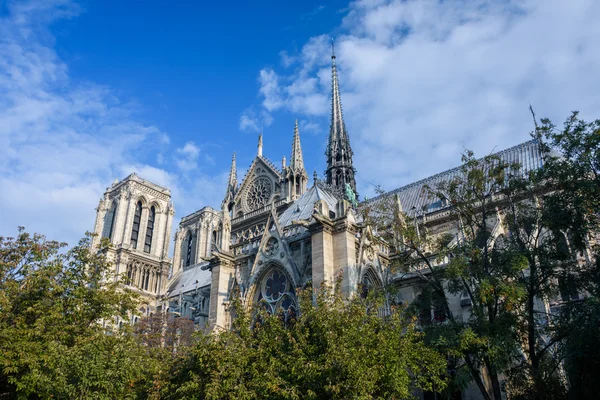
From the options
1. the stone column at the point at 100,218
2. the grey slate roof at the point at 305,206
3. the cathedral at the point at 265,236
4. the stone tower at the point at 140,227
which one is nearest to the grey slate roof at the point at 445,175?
the cathedral at the point at 265,236

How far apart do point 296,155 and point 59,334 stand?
33.7 metres

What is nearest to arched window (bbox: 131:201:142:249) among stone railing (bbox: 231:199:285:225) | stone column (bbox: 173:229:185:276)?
stone column (bbox: 173:229:185:276)

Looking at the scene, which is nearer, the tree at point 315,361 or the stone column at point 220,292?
the tree at point 315,361

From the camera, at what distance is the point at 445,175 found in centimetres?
3988

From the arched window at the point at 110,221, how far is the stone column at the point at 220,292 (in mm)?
39305

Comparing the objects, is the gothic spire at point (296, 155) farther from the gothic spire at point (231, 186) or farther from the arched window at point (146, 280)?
the arched window at point (146, 280)

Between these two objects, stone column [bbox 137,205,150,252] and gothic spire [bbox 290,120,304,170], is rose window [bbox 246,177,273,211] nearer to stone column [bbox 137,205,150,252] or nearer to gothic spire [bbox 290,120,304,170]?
gothic spire [bbox 290,120,304,170]

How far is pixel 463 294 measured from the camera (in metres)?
20.0

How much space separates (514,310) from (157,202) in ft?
173

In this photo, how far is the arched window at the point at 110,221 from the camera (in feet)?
199

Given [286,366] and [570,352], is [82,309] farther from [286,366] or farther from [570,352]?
[570,352]

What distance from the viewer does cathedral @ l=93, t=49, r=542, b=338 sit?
21.7 meters

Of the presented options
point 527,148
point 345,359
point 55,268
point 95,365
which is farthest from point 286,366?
point 527,148

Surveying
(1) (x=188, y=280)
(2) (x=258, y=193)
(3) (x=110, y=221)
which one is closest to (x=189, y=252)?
(3) (x=110, y=221)
